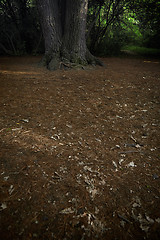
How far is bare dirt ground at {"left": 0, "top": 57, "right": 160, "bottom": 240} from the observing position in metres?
1.07

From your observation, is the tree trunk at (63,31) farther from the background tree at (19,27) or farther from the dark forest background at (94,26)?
the background tree at (19,27)

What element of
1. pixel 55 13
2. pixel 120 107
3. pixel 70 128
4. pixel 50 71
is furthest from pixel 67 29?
pixel 70 128

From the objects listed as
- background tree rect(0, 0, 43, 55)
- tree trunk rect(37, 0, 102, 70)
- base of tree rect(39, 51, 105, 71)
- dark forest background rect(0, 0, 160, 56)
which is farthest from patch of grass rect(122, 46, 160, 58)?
background tree rect(0, 0, 43, 55)

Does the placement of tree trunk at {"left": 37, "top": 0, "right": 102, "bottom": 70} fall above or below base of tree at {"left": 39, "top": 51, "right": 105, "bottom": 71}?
→ above

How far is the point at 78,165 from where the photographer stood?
1.55m

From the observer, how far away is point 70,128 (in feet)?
6.98

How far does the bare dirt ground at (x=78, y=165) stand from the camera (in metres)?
1.07

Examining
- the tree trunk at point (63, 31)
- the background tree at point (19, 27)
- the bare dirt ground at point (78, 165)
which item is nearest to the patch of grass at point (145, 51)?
the tree trunk at point (63, 31)

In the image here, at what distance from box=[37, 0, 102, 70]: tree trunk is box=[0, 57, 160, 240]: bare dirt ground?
2298 mm

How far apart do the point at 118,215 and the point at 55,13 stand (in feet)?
18.7

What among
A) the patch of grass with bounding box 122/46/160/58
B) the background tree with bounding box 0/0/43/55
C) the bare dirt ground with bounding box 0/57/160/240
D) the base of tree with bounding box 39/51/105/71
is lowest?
Result: the bare dirt ground with bounding box 0/57/160/240

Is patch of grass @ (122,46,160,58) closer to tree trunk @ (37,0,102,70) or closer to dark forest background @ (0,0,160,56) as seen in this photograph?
dark forest background @ (0,0,160,56)

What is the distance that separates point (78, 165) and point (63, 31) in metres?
5.06

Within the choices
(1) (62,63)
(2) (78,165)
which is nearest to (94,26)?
(1) (62,63)
